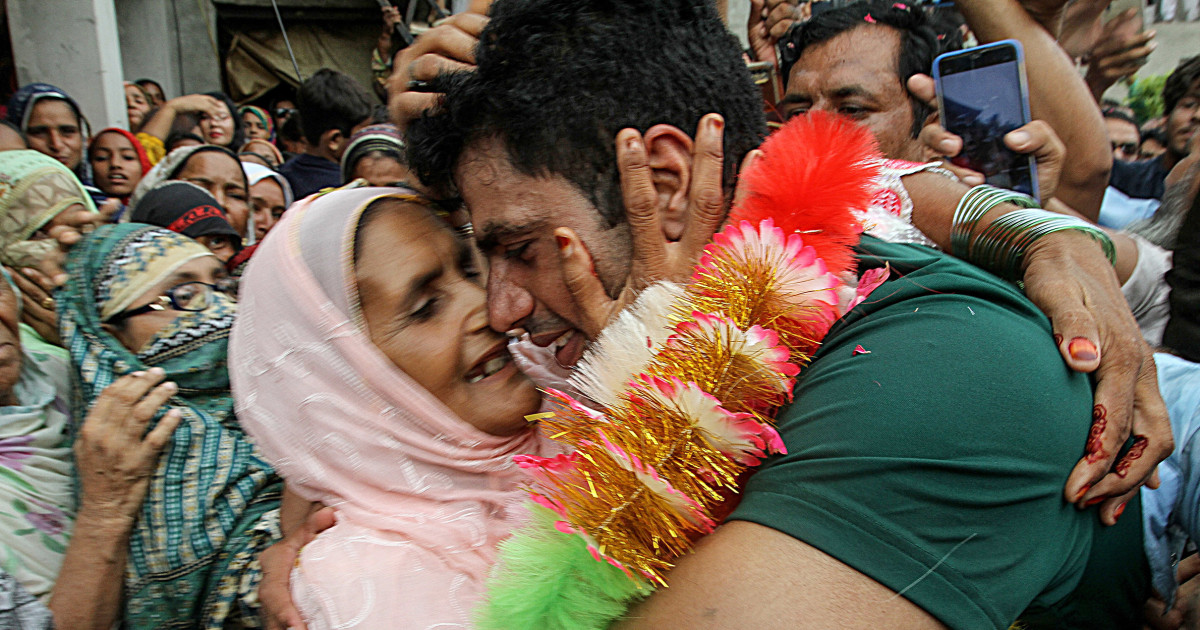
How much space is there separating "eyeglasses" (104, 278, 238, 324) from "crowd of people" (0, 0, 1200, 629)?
1 cm

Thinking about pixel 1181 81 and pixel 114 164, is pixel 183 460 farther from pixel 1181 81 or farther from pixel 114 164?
pixel 1181 81

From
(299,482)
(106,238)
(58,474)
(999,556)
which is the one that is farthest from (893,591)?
(106,238)

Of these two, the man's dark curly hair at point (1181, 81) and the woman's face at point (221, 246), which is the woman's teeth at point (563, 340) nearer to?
the woman's face at point (221, 246)

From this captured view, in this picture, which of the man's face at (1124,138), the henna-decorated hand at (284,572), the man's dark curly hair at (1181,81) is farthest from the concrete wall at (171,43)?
the man's dark curly hair at (1181,81)

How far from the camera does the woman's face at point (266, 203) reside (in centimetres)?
568

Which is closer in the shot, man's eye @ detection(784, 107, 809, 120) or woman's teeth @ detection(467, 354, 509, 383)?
woman's teeth @ detection(467, 354, 509, 383)

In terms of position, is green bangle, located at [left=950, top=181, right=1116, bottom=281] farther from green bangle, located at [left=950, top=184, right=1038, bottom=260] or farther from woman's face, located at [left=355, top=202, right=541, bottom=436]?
woman's face, located at [left=355, top=202, right=541, bottom=436]

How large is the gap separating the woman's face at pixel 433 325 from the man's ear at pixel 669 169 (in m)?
0.70

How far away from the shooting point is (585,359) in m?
1.54

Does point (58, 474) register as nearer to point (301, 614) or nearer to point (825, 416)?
point (301, 614)

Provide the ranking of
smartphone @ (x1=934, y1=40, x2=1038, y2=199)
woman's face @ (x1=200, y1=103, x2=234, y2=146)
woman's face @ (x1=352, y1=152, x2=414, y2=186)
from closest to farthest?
smartphone @ (x1=934, y1=40, x2=1038, y2=199) < woman's face @ (x1=352, y1=152, x2=414, y2=186) < woman's face @ (x1=200, y1=103, x2=234, y2=146)

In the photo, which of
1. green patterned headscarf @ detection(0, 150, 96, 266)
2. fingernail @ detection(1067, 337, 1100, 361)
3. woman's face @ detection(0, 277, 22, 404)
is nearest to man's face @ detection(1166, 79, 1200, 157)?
fingernail @ detection(1067, 337, 1100, 361)

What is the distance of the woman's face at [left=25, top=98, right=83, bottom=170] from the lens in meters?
5.74

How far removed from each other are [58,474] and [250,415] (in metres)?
0.94
